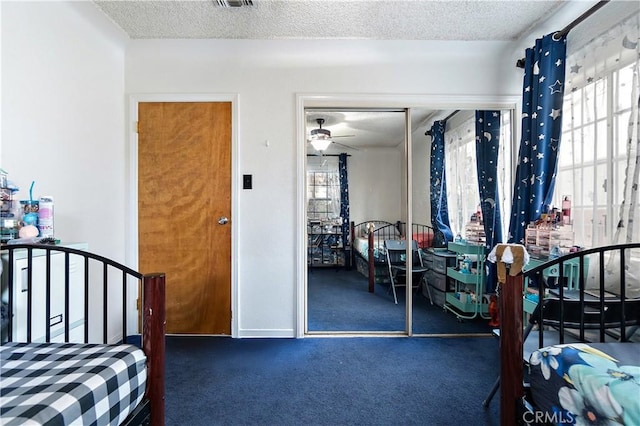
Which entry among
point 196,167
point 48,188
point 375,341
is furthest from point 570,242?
point 48,188

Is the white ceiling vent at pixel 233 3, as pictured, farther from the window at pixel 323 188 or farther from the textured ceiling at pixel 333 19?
the window at pixel 323 188

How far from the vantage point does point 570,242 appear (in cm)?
189

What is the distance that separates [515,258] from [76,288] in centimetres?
191

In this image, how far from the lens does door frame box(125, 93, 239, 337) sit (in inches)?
94.8

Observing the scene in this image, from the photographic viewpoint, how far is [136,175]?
8.00 feet

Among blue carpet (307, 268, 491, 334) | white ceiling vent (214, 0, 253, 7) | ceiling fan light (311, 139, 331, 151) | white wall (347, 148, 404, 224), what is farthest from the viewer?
ceiling fan light (311, 139, 331, 151)

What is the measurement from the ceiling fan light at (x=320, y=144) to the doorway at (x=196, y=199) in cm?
97

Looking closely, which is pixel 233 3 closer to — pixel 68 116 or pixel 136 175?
pixel 68 116

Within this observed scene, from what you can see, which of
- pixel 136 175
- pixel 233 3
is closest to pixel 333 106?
pixel 233 3

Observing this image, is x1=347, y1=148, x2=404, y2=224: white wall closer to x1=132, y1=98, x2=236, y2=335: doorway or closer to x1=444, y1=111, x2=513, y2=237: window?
x1=444, y1=111, x2=513, y2=237: window

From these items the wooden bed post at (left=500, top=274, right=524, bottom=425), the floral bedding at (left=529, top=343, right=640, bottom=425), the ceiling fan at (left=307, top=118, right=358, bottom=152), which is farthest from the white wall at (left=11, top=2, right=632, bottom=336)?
the floral bedding at (left=529, top=343, right=640, bottom=425)

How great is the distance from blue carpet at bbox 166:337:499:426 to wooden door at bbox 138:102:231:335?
266mm

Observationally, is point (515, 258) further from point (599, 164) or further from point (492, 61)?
point (492, 61)

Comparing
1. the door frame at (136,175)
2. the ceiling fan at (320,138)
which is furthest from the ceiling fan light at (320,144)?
the door frame at (136,175)
